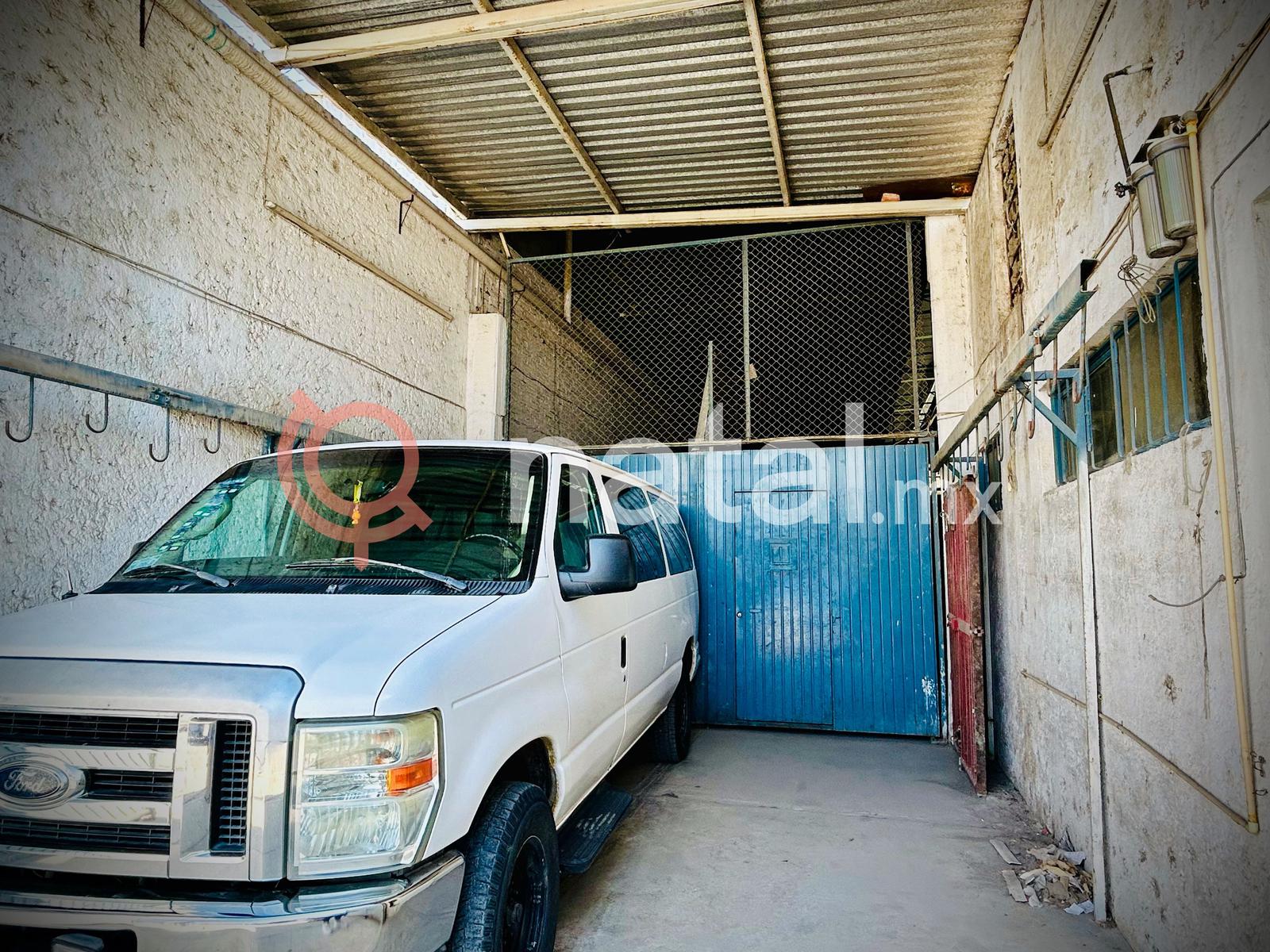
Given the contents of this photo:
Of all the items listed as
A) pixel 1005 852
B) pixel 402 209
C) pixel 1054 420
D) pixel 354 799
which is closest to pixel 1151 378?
pixel 1054 420

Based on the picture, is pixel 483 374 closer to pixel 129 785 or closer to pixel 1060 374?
pixel 1060 374

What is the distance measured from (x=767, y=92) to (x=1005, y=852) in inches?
196

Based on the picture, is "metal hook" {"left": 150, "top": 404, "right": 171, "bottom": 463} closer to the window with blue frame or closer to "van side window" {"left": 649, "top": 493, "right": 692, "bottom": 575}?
"van side window" {"left": 649, "top": 493, "right": 692, "bottom": 575}

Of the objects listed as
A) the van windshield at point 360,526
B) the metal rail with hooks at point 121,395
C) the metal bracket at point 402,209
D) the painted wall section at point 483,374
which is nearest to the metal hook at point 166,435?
the metal rail with hooks at point 121,395

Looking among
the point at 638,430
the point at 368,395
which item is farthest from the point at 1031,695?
the point at 638,430

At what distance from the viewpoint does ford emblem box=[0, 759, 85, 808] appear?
1916mm

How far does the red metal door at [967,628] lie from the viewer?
4953mm

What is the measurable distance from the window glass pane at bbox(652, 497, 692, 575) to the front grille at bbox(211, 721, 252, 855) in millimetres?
3720

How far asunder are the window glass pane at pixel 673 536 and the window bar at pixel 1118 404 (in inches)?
117

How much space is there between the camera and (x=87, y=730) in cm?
193

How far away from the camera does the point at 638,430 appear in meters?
12.7

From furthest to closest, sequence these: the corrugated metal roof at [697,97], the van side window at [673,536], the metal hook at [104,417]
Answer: the van side window at [673,536] → the corrugated metal roof at [697,97] → the metal hook at [104,417]

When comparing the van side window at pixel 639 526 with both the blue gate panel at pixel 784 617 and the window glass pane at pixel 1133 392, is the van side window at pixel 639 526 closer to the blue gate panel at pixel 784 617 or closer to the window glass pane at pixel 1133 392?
the blue gate panel at pixel 784 617

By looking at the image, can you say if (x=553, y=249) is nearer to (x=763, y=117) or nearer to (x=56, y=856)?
(x=763, y=117)
